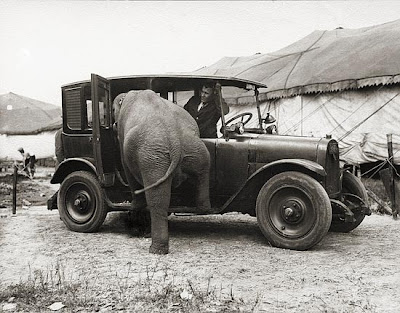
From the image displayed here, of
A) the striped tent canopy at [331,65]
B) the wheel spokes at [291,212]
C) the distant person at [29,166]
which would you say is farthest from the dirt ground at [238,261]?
the distant person at [29,166]

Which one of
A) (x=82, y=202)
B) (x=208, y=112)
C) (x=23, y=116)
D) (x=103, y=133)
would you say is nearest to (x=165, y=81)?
(x=208, y=112)

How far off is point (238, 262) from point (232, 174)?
151 cm

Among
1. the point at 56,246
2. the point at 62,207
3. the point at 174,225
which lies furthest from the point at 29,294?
the point at 174,225

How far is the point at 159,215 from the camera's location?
5387mm

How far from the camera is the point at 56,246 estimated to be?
18.9 feet

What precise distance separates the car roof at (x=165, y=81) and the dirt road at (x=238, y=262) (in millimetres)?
2011

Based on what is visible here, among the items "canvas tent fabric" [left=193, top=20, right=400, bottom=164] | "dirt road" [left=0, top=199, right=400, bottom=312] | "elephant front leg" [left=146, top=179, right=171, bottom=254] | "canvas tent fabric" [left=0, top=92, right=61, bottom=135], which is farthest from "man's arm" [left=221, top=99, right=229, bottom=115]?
"canvas tent fabric" [left=0, top=92, right=61, bottom=135]

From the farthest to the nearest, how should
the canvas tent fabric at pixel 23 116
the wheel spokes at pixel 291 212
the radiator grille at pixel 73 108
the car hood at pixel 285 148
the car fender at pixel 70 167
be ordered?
the canvas tent fabric at pixel 23 116, the radiator grille at pixel 73 108, the car fender at pixel 70 167, the car hood at pixel 285 148, the wheel spokes at pixel 291 212

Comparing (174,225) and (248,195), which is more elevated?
(248,195)

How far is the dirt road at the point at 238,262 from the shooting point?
3.90 m

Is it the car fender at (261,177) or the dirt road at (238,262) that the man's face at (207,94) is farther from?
the dirt road at (238,262)

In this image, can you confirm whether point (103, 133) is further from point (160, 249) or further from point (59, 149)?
point (160, 249)

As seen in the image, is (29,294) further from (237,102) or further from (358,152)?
(358,152)

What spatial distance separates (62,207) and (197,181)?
2.15m
